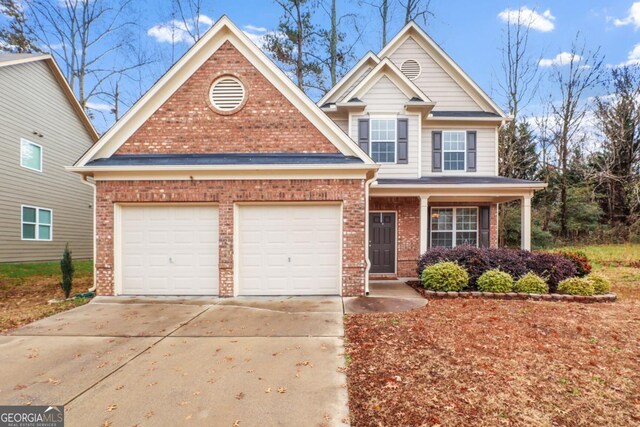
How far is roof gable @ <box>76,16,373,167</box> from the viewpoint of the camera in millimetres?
8758

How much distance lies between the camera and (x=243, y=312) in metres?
7.18

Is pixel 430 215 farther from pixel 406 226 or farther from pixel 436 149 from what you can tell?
pixel 436 149

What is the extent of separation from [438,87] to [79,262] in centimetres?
1828

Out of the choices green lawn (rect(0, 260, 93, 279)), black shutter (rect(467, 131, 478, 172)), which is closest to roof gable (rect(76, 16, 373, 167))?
black shutter (rect(467, 131, 478, 172))

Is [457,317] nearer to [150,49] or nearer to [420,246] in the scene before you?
[420,246]

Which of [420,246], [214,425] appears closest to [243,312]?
[214,425]

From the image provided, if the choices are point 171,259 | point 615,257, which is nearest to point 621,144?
point 615,257

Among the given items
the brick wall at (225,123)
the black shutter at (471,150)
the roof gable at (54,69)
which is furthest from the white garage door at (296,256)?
the roof gable at (54,69)

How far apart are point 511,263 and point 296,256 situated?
586 cm

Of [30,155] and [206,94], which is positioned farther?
[30,155]

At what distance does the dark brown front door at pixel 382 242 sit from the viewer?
11.9 m

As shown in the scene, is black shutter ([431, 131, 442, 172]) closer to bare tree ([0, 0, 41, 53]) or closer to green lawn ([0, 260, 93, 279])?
green lawn ([0, 260, 93, 279])

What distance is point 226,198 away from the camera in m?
8.62

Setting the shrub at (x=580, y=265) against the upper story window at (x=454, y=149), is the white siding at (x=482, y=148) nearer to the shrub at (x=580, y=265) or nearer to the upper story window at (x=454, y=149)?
the upper story window at (x=454, y=149)
